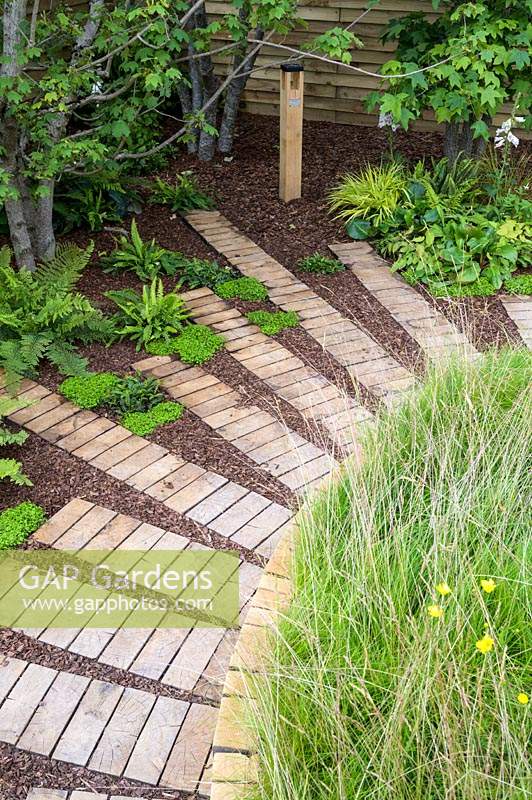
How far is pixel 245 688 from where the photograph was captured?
1.82 meters

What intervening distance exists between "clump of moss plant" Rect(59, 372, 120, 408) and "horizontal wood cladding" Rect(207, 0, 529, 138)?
3.98 m

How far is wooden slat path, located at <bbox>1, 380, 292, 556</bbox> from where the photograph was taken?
2.94m

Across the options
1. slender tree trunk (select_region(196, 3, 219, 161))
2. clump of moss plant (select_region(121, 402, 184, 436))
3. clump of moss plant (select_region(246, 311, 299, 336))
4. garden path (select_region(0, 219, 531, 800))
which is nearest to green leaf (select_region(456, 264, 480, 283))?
garden path (select_region(0, 219, 531, 800))

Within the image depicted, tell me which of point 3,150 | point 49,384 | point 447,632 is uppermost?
point 3,150

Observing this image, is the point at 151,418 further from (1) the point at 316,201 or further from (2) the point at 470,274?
(1) the point at 316,201

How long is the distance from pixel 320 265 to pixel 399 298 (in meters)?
0.57

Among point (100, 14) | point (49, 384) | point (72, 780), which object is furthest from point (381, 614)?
point (100, 14)

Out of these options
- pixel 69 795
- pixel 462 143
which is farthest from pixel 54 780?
pixel 462 143

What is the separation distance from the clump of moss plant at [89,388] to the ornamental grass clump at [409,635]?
1.43m

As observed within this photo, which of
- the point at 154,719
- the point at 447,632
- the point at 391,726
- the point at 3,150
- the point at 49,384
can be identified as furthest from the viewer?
the point at 3,150

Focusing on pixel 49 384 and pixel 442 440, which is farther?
pixel 49 384

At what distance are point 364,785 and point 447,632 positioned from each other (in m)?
0.37

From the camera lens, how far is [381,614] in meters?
1.93

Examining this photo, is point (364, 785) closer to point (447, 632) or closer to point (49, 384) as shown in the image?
point (447, 632)
